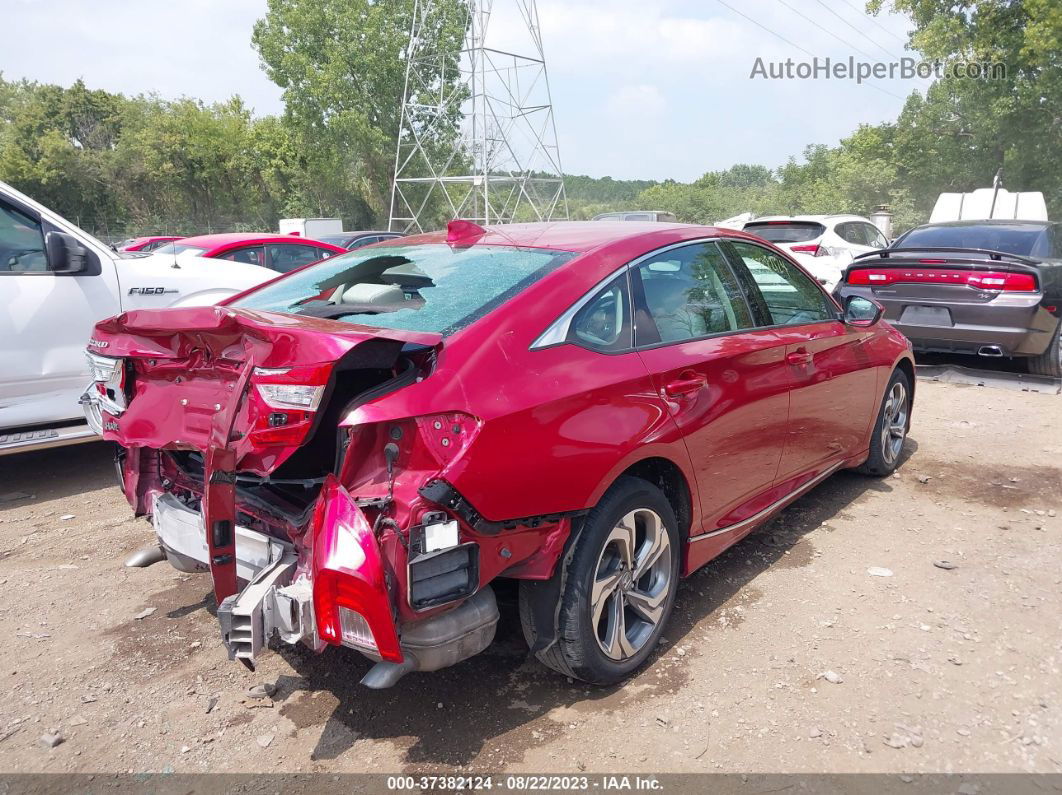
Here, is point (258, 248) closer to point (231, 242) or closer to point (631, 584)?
point (231, 242)

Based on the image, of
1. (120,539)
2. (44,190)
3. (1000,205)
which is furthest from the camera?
(44,190)

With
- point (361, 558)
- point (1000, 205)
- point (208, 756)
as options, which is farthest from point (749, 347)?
point (1000, 205)

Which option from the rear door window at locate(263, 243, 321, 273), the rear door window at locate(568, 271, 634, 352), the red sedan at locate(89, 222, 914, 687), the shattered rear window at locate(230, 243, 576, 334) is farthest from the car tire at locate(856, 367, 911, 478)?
the rear door window at locate(263, 243, 321, 273)

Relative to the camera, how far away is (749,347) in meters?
3.41

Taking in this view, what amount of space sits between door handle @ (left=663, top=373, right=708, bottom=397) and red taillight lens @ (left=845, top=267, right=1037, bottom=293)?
5320mm

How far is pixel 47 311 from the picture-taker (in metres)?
5.10

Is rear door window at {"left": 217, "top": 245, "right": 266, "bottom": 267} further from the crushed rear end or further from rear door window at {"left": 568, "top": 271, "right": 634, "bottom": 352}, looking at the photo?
rear door window at {"left": 568, "top": 271, "right": 634, "bottom": 352}

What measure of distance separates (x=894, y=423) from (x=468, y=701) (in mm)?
3685

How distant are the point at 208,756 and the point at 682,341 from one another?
2.26 meters

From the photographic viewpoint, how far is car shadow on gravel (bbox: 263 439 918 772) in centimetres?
259

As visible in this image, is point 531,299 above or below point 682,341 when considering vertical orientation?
above

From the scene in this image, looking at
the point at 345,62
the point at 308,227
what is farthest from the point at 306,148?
the point at 308,227

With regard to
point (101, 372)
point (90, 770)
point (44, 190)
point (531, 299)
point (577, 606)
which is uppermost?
point (44, 190)

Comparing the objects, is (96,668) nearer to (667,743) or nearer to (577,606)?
(577,606)
